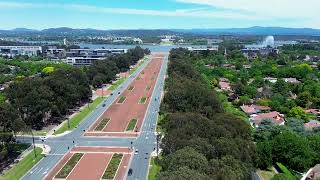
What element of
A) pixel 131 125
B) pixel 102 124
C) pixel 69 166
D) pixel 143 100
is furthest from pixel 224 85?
pixel 69 166

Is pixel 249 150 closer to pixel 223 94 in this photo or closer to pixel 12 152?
pixel 12 152

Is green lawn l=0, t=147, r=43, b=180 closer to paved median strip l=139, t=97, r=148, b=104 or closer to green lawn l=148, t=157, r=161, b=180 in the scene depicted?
green lawn l=148, t=157, r=161, b=180

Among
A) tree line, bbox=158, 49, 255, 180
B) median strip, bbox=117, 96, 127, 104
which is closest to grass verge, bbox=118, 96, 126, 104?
median strip, bbox=117, 96, 127, 104

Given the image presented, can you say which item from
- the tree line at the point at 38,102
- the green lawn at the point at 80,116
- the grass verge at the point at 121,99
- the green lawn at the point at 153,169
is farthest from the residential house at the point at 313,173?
the grass verge at the point at 121,99

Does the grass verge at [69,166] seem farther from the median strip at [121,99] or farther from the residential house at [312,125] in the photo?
the median strip at [121,99]

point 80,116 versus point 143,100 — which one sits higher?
point 143,100

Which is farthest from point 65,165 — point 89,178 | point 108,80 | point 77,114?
point 108,80

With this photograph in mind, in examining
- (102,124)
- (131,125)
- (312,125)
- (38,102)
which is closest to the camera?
(38,102)

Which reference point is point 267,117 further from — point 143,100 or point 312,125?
point 143,100
